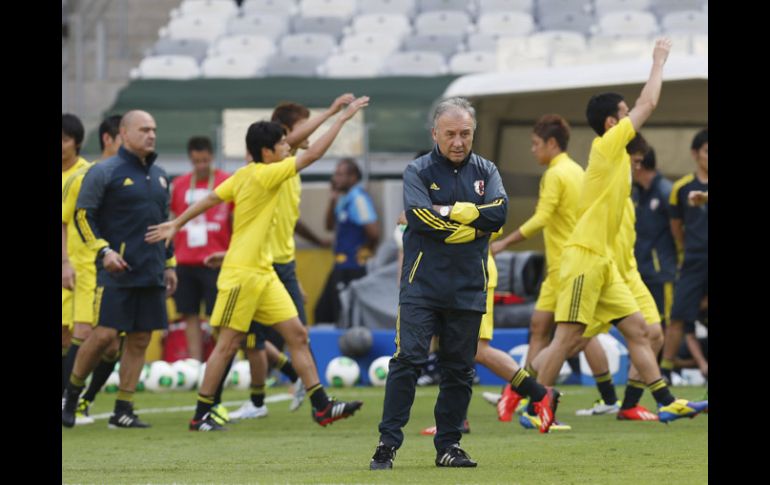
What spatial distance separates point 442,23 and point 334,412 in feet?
44.6

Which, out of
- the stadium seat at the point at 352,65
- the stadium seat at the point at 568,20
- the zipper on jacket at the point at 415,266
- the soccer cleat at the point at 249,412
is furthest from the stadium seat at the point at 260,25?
the zipper on jacket at the point at 415,266

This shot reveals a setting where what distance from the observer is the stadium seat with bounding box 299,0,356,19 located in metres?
23.5

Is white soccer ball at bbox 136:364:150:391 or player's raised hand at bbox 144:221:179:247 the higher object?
player's raised hand at bbox 144:221:179:247

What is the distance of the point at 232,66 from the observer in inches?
846

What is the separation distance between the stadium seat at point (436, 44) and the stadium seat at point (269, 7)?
2.74 m

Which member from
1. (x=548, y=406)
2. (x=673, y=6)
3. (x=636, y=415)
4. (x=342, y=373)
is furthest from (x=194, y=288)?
(x=673, y=6)

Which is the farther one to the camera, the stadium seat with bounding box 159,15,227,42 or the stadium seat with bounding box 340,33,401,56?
the stadium seat with bounding box 159,15,227,42

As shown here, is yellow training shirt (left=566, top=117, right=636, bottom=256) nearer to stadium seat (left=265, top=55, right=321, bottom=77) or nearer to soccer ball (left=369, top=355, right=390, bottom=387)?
soccer ball (left=369, top=355, right=390, bottom=387)

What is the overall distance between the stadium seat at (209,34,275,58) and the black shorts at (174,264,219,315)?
309 inches

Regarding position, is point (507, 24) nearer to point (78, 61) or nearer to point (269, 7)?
point (269, 7)

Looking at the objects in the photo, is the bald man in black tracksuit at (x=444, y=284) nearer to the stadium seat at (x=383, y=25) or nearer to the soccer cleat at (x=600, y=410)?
the soccer cleat at (x=600, y=410)

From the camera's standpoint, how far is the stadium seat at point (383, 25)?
22.6 m

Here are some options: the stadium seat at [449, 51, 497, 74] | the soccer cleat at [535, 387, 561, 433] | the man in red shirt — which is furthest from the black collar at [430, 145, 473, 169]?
the stadium seat at [449, 51, 497, 74]
